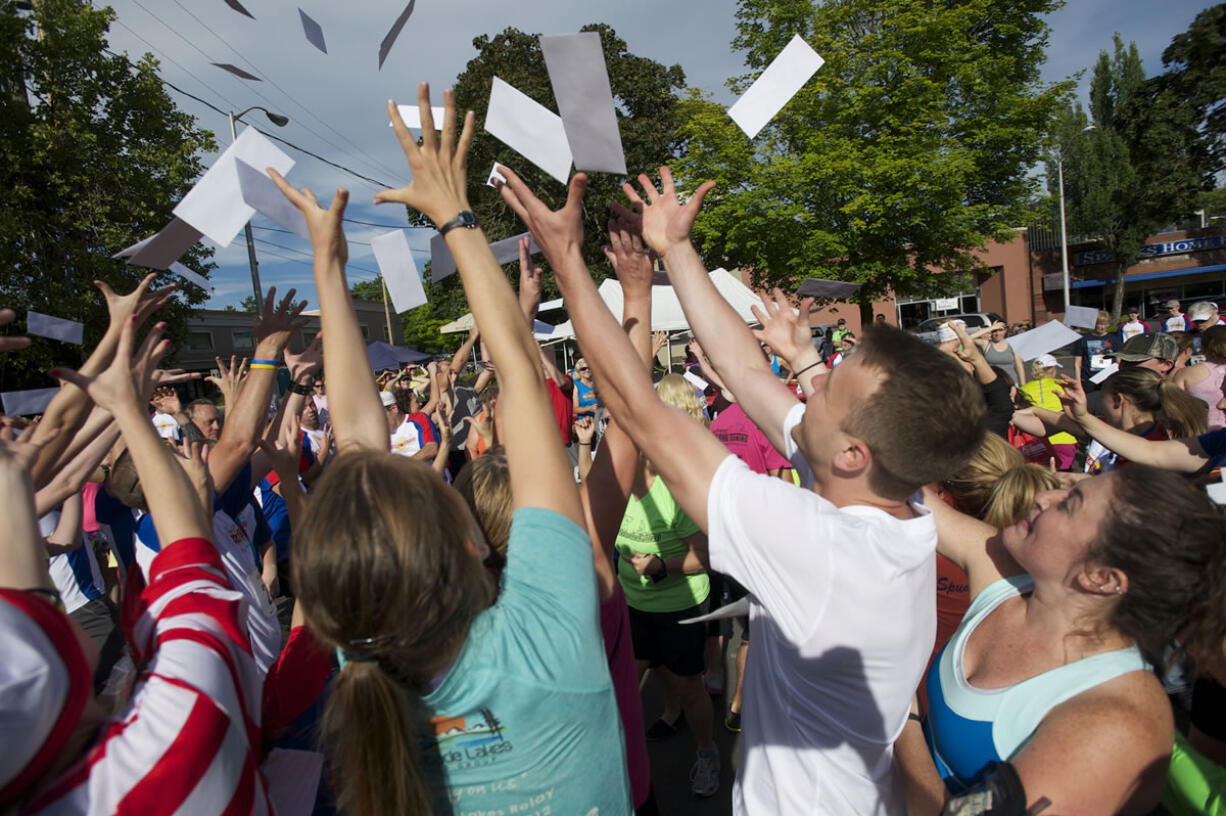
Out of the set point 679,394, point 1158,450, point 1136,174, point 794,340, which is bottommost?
point 1158,450

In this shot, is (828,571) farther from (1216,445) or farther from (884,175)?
(884,175)

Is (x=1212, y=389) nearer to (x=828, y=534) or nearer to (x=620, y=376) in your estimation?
(x=828, y=534)

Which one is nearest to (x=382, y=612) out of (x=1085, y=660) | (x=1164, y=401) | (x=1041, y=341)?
(x=1085, y=660)

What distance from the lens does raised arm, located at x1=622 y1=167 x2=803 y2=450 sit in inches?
78.7

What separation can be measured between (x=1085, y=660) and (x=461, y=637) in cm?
134

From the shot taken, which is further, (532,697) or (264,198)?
(264,198)

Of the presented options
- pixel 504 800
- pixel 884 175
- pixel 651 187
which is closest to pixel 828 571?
pixel 504 800

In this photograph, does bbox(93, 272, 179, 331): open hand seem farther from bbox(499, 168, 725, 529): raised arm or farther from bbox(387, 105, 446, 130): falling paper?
bbox(499, 168, 725, 529): raised arm

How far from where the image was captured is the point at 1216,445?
9.86 feet

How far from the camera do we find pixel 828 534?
125 cm

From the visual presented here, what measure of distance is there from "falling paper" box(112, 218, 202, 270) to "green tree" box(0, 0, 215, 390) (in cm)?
1534

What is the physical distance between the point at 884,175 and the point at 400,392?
1264 centimetres

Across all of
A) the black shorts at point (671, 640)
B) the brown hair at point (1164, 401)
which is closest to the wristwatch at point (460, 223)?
the black shorts at point (671, 640)

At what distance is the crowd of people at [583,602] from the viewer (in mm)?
1039
